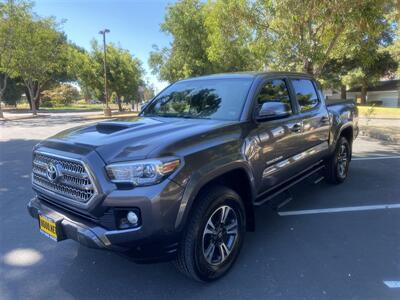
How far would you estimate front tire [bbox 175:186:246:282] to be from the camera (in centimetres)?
265

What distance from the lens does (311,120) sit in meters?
4.49

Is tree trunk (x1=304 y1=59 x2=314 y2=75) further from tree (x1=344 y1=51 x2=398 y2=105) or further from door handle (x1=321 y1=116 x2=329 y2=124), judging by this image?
tree (x1=344 y1=51 x2=398 y2=105)

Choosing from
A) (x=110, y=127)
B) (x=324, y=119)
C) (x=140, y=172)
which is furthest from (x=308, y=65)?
(x=140, y=172)

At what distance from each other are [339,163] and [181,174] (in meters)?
4.10

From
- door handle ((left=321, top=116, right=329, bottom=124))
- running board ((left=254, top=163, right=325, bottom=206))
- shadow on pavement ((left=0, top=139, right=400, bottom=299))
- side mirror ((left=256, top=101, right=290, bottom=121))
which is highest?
side mirror ((left=256, top=101, right=290, bottom=121))

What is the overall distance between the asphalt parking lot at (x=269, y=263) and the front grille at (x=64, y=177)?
2.94 ft

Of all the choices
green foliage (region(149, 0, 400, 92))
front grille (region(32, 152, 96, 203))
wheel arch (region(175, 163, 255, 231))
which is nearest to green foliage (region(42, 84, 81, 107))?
green foliage (region(149, 0, 400, 92))

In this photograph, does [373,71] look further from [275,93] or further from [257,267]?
[257,267]

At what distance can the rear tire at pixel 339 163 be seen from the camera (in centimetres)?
546

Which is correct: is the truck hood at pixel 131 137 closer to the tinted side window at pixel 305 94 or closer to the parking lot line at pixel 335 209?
the tinted side window at pixel 305 94

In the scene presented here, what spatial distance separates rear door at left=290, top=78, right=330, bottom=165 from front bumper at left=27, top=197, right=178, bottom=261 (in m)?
2.44

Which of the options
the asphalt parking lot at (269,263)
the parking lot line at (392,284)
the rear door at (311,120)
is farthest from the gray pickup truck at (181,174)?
the parking lot line at (392,284)

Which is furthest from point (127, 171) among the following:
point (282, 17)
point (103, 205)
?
point (282, 17)

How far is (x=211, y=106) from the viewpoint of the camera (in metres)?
3.61
